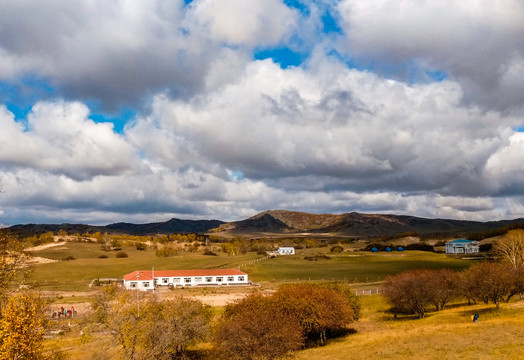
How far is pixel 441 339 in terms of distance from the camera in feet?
129

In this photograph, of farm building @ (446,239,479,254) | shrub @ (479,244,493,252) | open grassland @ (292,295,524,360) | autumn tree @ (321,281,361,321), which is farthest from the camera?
shrub @ (479,244,493,252)

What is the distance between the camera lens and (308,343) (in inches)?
2082

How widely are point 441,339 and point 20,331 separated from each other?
35.9m

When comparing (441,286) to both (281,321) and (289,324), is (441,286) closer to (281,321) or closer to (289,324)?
(289,324)

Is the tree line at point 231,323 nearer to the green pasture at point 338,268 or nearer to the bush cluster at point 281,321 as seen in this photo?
the bush cluster at point 281,321

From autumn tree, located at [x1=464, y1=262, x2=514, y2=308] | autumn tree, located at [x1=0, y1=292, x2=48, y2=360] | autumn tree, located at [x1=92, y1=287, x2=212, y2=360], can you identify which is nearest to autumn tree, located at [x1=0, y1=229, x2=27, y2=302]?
autumn tree, located at [x1=0, y1=292, x2=48, y2=360]

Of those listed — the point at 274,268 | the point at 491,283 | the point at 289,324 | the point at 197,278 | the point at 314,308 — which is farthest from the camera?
the point at 274,268

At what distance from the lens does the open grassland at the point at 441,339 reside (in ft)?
111

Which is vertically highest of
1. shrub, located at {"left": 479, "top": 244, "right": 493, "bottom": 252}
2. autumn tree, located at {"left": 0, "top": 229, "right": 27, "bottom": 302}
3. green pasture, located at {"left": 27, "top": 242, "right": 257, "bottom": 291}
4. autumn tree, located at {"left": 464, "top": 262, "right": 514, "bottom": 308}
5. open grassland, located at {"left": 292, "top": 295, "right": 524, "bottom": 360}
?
autumn tree, located at {"left": 0, "top": 229, "right": 27, "bottom": 302}

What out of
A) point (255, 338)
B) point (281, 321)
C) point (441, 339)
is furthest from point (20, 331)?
point (441, 339)

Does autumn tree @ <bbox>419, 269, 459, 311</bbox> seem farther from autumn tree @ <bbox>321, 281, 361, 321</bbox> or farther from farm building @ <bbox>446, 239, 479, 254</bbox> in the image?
farm building @ <bbox>446, 239, 479, 254</bbox>

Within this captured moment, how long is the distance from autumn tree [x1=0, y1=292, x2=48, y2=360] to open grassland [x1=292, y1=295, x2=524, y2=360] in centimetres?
2461

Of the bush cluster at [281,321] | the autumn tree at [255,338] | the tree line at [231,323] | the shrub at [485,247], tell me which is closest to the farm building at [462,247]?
the shrub at [485,247]

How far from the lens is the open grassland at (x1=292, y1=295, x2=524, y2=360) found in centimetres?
3375
